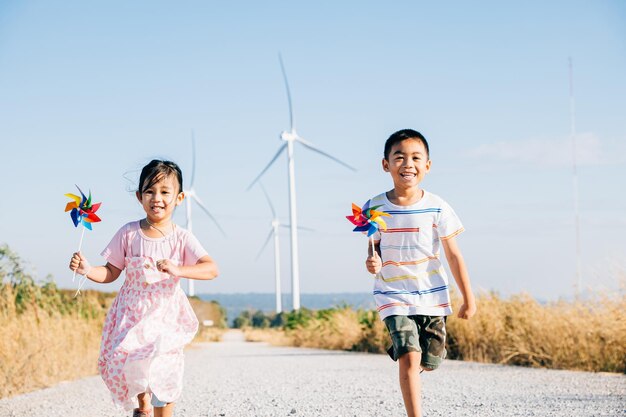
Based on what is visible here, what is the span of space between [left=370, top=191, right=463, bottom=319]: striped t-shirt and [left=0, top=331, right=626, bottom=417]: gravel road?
184 cm

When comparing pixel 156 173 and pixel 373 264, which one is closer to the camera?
pixel 373 264

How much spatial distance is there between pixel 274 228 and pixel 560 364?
104 ft

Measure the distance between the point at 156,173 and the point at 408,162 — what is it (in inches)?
60.6

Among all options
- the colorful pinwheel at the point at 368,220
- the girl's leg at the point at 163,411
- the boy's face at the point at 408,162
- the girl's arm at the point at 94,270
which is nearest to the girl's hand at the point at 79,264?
the girl's arm at the point at 94,270

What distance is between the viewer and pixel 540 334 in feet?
40.5

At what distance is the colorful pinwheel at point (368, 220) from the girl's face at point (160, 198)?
1.12m

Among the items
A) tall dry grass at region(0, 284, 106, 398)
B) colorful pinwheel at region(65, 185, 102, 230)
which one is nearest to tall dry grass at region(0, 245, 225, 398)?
tall dry grass at region(0, 284, 106, 398)

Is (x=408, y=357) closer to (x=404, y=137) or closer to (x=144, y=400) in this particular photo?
(x=404, y=137)

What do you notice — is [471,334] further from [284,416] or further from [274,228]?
[274,228]

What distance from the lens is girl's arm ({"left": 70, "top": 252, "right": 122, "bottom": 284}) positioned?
4.91 meters

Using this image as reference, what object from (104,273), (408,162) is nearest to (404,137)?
(408,162)

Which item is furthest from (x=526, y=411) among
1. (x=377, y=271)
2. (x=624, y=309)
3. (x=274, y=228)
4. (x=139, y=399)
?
(x=274, y=228)

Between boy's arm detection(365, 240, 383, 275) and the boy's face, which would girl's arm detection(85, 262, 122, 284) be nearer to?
boy's arm detection(365, 240, 383, 275)

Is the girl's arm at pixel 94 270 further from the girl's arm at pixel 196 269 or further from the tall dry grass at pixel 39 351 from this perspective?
the tall dry grass at pixel 39 351
